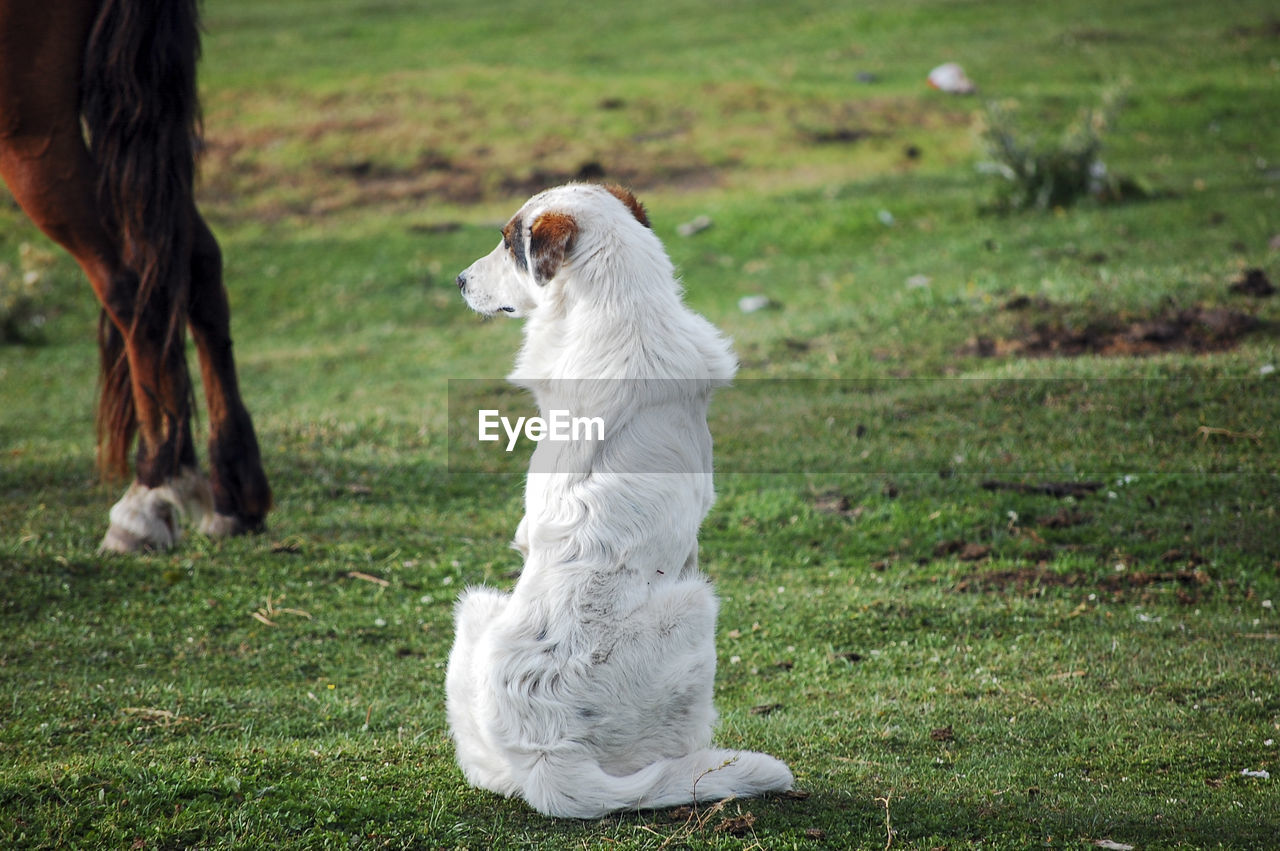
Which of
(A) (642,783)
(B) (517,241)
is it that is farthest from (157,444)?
(A) (642,783)

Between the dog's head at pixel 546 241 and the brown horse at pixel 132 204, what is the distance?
10.3 feet

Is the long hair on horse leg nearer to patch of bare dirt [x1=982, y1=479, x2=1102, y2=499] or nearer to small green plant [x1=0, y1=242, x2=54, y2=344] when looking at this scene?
patch of bare dirt [x1=982, y1=479, x2=1102, y2=499]

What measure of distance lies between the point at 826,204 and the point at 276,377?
8.99m

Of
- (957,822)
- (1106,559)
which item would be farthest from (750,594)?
(957,822)

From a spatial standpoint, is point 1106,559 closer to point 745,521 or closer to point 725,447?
point 745,521

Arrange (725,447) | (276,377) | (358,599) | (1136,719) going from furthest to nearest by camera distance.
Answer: (276,377) < (725,447) < (358,599) < (1136,719)

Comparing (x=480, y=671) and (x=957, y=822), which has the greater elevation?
(x=480, y=671)

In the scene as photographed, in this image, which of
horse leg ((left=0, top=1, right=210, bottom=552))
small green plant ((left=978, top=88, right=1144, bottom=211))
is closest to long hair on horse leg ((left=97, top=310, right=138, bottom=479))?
horse leg ((left=0, top=1, right=210, bottom=552))

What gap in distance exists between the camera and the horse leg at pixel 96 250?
6.65m

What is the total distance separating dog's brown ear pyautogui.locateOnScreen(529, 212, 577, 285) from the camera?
436cm

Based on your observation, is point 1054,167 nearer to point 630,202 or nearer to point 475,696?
point 630,202

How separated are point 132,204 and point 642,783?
4.96m

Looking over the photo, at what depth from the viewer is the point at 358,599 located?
7.18 meters

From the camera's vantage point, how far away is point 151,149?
6.95 m
